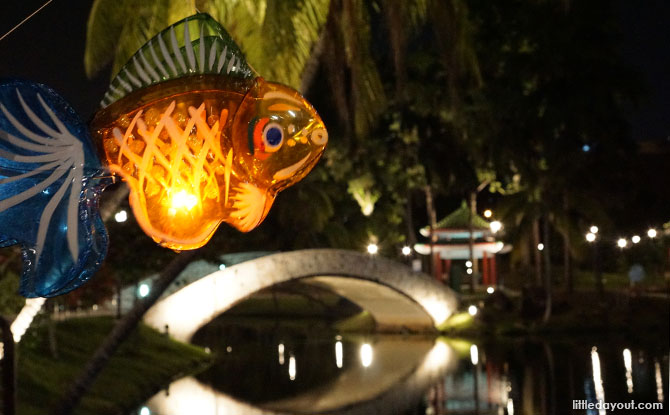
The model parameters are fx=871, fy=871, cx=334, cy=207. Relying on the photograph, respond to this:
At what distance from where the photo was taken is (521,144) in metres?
27.8

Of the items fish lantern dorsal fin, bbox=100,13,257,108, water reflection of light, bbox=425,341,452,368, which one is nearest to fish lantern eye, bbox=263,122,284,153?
fish lantern dorsal fin, bbox=100,13,257,108

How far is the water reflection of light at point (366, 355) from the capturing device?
2134 centimetres

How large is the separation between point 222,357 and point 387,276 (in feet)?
16.4

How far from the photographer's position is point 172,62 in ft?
13.7

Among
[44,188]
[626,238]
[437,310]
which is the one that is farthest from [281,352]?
[626,238]

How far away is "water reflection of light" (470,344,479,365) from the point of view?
68.1ft

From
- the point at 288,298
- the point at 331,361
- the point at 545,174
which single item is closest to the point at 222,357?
the point at 331,361

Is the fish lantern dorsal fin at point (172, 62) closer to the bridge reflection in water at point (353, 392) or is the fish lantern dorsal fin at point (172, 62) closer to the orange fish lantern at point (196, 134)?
the orange fish lantern at point (196, 134)

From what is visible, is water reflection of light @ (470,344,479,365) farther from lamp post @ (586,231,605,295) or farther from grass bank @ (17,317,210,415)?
lamp post @ (586,231,605,295)

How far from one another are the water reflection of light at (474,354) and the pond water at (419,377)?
24 mm

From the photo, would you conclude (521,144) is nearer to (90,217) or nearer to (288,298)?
(288,298)

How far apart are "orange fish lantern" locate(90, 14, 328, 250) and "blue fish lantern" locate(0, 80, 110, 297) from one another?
225mm

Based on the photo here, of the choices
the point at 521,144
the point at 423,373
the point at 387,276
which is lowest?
the point at 423,373

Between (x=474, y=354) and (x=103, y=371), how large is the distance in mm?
10256
